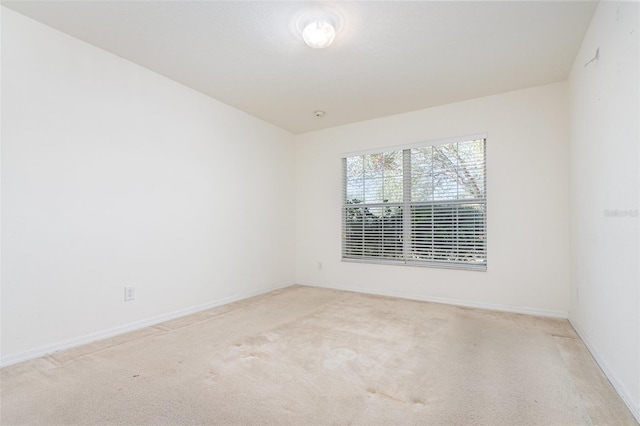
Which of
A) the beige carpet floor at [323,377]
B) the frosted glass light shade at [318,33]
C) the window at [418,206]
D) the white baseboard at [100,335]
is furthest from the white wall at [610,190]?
the white baseboard at [100,335]

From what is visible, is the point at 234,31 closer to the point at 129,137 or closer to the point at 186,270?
the point at 129,137

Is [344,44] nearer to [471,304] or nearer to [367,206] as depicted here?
[367,206]

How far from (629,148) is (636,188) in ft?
0.81

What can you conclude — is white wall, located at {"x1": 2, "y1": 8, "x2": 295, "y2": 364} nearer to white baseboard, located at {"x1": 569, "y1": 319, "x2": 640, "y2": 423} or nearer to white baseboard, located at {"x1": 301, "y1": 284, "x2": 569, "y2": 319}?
white baseboard, located at {"x1": 301, "y1": 284, "x2": 569, "y2": 319}

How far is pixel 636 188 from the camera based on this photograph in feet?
5.15

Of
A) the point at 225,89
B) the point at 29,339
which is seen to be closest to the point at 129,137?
the point at 225,89

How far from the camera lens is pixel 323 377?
195 centimetres

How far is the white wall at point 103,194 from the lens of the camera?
86.5 inches

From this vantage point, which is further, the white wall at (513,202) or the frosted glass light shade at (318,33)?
the white wall at (513,202)

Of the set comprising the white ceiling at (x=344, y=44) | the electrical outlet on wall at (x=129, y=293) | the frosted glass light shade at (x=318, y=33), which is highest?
the white ceiling at (x=344, y=44)

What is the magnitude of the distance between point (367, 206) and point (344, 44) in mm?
2342

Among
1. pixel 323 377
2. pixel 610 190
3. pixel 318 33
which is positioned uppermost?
pixel 318 33

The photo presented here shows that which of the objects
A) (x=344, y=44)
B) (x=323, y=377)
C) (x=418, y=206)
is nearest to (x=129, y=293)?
(x=323, y=377)

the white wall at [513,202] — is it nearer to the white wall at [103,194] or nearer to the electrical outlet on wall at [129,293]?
the white wall at [103,194]
